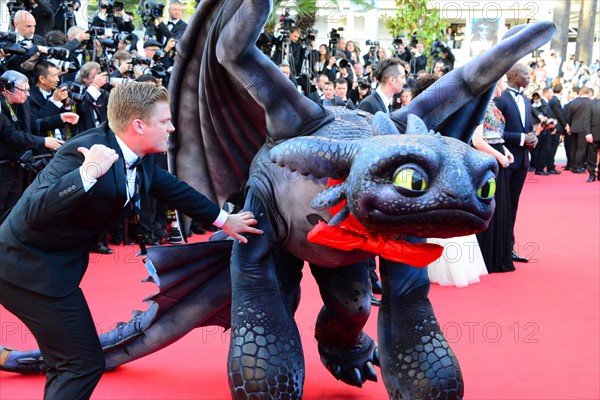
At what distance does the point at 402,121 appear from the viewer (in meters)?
2.62

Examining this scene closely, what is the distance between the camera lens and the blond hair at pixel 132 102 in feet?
7.89

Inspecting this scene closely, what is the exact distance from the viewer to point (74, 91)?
232 inches

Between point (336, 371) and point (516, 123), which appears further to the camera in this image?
point (516, 123)

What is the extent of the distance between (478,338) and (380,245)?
2287 mm

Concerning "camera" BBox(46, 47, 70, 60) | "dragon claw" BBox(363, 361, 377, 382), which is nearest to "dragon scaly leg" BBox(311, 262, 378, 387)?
"dragon claw" BBox(363, 361, 377, 382)

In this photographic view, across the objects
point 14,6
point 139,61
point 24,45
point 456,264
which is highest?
point 14,6

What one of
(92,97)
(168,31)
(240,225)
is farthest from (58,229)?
(168,31)

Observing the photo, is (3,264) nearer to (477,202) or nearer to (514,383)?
(477,202)

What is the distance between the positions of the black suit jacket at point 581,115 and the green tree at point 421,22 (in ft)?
9.80

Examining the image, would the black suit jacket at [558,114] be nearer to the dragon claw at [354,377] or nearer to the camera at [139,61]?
the camera at [139,61]

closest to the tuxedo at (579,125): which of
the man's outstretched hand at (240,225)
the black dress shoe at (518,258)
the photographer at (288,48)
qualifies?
the photographer at (288,48)

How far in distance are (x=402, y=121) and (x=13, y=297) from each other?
1473 mm

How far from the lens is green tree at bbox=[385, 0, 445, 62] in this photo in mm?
14117

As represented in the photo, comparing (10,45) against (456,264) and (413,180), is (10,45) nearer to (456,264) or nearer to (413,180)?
(456,264)
